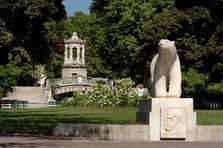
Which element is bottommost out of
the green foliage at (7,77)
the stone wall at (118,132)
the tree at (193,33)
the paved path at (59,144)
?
the paved path at (59,144)

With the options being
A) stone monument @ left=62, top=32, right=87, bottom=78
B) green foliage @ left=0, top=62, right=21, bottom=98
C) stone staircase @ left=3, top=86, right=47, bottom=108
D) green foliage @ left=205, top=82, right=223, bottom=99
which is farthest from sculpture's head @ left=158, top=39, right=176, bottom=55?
stone monument @ left=62, top=32, right=87, bottom=78

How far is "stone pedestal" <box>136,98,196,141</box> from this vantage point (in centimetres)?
1694

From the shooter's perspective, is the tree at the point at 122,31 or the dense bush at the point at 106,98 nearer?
the dense bush at the point at 106,98

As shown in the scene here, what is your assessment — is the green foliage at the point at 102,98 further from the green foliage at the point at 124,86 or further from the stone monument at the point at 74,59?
the stone monument at the point at 74,59

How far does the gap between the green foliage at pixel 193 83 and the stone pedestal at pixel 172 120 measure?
33.3 meters

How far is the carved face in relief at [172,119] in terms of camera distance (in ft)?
55.6

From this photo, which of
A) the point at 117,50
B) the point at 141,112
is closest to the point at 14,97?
the point at 117,50

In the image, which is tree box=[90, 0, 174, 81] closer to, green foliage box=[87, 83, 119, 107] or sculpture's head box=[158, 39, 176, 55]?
green foliage box=[87, 83, 119, 107]

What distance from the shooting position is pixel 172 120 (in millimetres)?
16969

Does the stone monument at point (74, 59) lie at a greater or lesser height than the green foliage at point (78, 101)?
greater

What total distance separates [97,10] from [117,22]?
5.44 metres

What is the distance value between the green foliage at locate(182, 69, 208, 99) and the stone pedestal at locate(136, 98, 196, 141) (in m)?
33.3

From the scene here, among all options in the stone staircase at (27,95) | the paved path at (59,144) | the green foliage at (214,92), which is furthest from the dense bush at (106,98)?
the stone staircase at (27,95)

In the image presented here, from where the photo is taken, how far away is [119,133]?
16.4 meters
